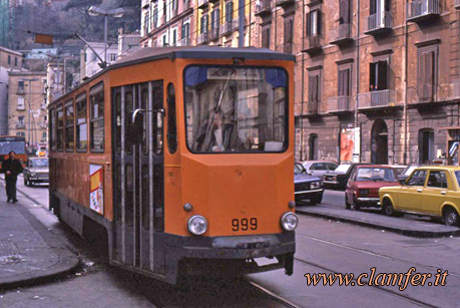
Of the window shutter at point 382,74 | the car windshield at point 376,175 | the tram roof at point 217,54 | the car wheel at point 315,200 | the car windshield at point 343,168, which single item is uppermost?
the window shutter at point 382,74

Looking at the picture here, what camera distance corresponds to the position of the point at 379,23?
126 ft

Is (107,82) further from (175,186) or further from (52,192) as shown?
(52,192)

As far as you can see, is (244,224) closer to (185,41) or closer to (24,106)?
(185,41)

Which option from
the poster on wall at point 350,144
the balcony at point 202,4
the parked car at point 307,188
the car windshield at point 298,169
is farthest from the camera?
the balcony at point 202,4

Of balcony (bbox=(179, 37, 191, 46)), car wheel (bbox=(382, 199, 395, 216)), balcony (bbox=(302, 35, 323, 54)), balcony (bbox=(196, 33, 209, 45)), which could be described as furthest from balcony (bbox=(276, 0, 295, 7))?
car wheel (bbox=(382, 199, 395, 216))

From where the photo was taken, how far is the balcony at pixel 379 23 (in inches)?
1489

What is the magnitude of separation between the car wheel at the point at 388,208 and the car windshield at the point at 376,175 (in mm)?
2086

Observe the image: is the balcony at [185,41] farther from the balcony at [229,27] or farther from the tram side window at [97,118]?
the tram side window at [97,118]

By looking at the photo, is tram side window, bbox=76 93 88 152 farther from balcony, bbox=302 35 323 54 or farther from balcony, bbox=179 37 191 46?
balcony, bbox=179 37 191 46

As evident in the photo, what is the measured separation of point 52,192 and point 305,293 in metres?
10.3

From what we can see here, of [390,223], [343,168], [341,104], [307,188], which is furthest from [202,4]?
[390,223]

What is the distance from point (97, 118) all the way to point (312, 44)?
117ft

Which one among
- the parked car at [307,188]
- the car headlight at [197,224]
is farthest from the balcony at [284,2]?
the car headlight at [197,224]

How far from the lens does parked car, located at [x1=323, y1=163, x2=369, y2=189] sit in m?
34.8
